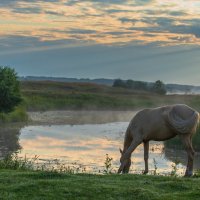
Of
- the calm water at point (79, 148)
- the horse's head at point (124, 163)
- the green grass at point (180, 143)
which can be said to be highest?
the horse's head at point (124, 163)

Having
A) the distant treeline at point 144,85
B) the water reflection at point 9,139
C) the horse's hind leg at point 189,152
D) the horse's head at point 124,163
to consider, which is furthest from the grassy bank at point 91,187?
the distant treeline at point 144,85

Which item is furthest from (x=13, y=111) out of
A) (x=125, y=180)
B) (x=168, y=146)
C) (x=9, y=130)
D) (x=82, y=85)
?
(x=82, y=85)

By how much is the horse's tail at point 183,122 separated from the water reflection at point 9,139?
1188 cm

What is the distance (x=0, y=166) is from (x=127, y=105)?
2291 inches

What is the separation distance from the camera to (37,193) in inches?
374

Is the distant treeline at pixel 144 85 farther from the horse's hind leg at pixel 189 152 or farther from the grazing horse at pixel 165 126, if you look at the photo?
the horse's hind leg at pixel 189 152

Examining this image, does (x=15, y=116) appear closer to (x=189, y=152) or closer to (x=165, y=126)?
(x=165, y=126)

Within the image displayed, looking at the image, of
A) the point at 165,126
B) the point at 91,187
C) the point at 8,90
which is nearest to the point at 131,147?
the point at 165,126

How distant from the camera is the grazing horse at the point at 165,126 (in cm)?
1388

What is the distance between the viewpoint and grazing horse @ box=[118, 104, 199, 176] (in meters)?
13.9

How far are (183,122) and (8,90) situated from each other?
30.0m

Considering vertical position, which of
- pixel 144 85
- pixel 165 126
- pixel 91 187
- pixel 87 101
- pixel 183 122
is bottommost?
pixel 87 101

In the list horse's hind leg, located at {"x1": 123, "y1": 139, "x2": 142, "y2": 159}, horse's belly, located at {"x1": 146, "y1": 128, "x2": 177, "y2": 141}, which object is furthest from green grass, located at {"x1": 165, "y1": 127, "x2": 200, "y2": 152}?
horse's hind leg, located at {"x1": 123, "y1": 139, "x2": 142, "y2": 159}

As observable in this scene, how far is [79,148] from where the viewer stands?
28281mm
